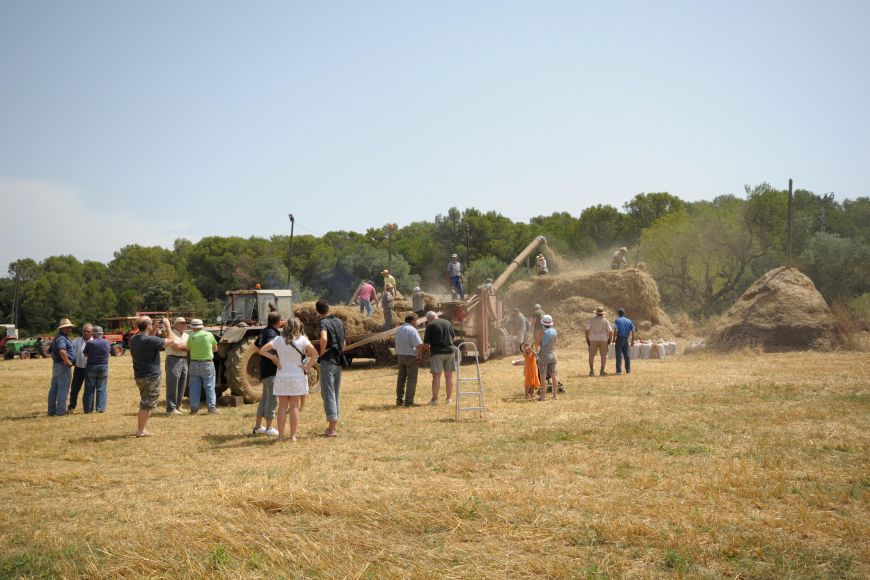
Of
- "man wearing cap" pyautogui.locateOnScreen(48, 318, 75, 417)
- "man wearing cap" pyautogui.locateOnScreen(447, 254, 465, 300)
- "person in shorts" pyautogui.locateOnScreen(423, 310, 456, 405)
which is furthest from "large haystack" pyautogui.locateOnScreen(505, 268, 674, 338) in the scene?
"man wearing cap" pyautogui.locateOnScreen(48, 318, 75, 417)

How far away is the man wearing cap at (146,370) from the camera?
973 cm

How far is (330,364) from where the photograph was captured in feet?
31.0

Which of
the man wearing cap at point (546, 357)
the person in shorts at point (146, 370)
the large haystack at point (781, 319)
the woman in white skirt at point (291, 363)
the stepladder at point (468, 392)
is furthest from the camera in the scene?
the large haystack at point (781, 319)

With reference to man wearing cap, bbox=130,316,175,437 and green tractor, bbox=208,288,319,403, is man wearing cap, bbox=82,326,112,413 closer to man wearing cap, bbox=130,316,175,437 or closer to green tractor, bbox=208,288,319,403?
green tractor, bbox=208,288,319,403

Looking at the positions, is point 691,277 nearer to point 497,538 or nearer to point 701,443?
point 701,443

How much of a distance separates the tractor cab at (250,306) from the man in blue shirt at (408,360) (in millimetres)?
4436

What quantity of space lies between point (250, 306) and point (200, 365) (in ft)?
13.2

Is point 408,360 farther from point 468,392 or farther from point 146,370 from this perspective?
point 146,370

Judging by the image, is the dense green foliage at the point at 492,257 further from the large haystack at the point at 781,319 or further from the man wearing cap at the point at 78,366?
the man wearing cap at the point at 78,366

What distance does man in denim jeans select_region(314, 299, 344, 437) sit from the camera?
9.24 meters

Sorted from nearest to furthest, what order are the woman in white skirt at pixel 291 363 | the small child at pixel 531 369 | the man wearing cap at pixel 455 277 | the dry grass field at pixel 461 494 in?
the dry grass field at pixel 461 494 → the woman in white skirt at pixel 291 363 → the small child at pixel 531 369 → the man wearing cap at pixel 455 277

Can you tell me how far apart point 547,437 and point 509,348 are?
12.7m

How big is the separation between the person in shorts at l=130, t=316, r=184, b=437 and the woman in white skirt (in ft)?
6.65

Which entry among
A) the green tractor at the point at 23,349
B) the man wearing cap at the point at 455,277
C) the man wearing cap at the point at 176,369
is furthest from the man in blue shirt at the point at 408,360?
the green tractor at the point at 23,349
